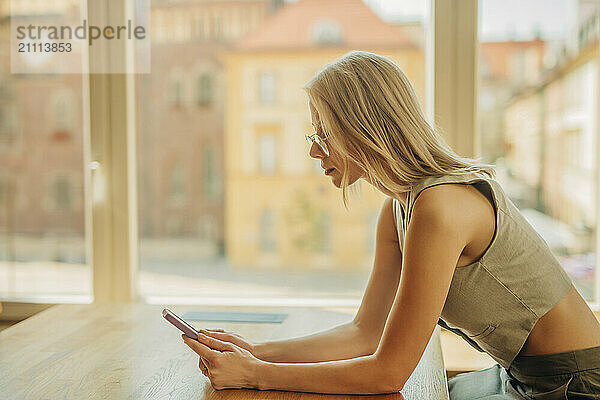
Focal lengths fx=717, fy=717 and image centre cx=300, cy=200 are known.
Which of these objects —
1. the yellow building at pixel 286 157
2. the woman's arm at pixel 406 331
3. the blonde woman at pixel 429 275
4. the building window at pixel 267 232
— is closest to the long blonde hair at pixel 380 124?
the blonde woman at pixel 429 275

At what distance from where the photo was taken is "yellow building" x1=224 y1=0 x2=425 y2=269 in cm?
267

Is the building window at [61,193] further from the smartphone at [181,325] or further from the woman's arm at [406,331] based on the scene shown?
the woman's arm at [406,331]

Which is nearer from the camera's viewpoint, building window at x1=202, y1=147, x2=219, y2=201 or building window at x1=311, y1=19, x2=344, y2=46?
building window at x1=311, y1=19, x2=344, y2=46

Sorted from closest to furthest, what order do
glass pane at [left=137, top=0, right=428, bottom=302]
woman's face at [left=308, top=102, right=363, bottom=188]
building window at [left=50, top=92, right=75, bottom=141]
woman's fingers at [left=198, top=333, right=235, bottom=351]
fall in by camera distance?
woman's fingers at [left=198, top=333, right=235, bottom=351] → woman's face at [left=308, top=102, right=363, bottom=188] → glass pane at [left=137, top=0, right=428, bottom=302] → building window at [left=50, top=92, right=75, bottom=141]

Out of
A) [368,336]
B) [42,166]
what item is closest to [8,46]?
[42,166]

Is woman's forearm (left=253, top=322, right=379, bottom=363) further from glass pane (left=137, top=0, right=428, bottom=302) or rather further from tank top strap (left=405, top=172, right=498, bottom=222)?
glass pane (left=137, top=0, right=428, bottom=302)

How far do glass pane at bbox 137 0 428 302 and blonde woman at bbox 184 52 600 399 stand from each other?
1.16m

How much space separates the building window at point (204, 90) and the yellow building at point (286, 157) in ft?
0.24

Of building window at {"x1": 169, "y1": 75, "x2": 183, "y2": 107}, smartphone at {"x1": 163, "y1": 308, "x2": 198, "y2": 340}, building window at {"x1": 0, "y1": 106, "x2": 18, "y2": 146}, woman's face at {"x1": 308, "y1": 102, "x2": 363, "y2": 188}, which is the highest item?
building window at {"x1": 169, "y1": 75, "x2": 183, "y2": 107}

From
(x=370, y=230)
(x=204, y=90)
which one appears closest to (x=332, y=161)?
(x=370, y=230)

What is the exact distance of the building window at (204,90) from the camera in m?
2.74

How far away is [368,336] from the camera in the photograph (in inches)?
64.9

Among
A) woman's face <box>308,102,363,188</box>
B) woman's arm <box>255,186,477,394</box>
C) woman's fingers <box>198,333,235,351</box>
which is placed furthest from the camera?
woman's face <box>308,102,363,188</box>

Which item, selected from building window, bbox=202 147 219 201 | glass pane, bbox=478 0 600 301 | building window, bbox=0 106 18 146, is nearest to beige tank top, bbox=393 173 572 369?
glass pane, bbox=478 0 600 301
